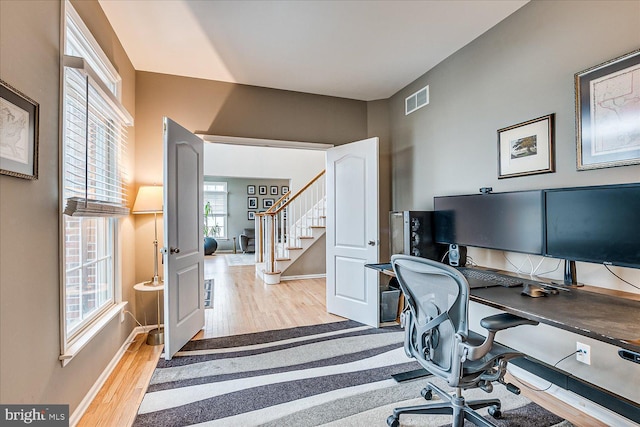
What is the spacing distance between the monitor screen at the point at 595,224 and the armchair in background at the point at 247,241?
27.8 ft

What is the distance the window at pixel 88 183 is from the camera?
1.74 m

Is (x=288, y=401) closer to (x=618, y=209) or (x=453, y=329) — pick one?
(x=453, y=329)

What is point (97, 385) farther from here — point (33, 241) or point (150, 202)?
point (150, 202)

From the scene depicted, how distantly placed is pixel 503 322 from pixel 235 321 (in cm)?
286

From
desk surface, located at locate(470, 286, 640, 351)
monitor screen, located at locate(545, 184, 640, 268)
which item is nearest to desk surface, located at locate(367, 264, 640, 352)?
desk surface, located at locate(470, 286, 640, 351)

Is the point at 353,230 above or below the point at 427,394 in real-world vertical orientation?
above

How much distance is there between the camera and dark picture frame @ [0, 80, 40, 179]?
1182mm

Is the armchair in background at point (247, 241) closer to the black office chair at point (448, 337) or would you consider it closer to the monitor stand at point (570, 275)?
the black office chair at point (448, 337)

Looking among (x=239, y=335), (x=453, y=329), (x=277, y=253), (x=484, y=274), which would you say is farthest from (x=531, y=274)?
(x=277, y=253)

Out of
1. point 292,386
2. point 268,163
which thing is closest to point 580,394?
point 292,386

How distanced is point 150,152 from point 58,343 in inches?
80.1

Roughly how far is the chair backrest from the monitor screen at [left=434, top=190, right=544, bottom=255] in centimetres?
85

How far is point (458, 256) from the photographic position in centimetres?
260

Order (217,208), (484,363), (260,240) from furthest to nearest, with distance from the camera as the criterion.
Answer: (217,208) < (260,240) < (484,363)
